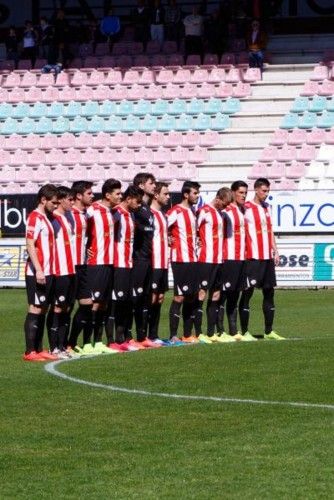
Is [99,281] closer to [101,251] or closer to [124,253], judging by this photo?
[101,251]

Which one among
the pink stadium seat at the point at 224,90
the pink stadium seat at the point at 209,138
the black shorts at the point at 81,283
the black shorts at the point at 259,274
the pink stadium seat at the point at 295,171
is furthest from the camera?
the pink stadium seat at the point at 224,90

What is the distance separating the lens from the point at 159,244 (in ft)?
59.0

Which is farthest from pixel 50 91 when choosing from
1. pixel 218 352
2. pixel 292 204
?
pixel 218 352

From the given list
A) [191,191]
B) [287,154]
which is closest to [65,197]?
[191,191]

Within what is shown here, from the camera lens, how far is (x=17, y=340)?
18688 millimetres

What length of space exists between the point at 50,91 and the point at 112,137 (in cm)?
266

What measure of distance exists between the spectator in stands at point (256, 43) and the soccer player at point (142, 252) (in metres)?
18.3

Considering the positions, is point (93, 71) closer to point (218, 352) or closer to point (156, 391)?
point (218, 352)

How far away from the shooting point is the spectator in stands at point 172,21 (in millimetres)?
37094

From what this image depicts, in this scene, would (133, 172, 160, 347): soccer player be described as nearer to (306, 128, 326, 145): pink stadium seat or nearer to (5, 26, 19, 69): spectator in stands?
(306, 128, 326, 145): pink stadium seat

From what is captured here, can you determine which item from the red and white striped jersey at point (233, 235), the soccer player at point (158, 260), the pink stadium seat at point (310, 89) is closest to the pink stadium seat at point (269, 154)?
the pink stadium seat at point (310, 89)

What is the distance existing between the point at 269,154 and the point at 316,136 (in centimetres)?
121

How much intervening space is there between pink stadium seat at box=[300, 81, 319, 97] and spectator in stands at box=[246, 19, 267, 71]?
4.38ft

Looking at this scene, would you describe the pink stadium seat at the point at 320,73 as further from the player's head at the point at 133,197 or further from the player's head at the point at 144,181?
the player's head at the point at 133,197
